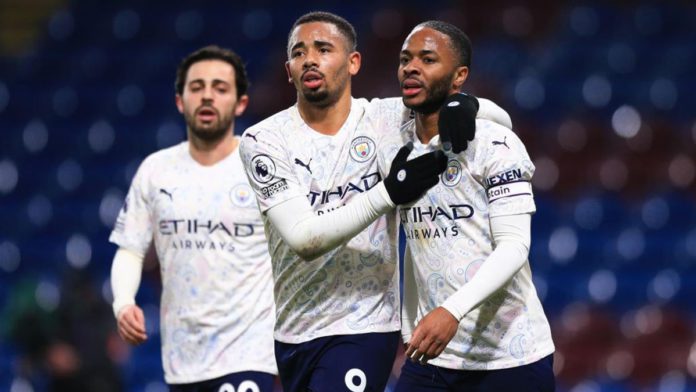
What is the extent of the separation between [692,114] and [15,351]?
6.06 meters

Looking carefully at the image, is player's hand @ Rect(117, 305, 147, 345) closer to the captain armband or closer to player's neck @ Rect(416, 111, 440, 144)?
player's neck @ Rect(416, 111, 440, 144)

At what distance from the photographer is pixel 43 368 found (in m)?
8.11

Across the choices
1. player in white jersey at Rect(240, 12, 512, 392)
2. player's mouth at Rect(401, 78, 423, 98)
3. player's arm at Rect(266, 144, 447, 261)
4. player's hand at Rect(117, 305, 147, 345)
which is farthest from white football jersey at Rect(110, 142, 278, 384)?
player's mouth at Rect(401, 78, 423, 98)

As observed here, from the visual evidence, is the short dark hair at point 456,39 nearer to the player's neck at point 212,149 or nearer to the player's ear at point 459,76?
the player's ear at point 459,76

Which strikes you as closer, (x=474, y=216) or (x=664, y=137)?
(x=474, y=216)

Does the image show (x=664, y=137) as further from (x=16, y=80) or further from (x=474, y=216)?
(x=474, y=216)

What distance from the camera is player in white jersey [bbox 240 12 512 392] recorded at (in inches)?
173

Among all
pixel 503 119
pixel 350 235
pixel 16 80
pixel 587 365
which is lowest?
pixel 587 365

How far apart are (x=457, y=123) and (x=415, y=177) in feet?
0.76

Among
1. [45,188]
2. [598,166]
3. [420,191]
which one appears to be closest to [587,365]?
[598,166]

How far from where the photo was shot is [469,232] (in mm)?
4199

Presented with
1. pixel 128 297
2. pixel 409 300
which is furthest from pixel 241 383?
pixel 409 300

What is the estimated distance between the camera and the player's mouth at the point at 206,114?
18.0 ft

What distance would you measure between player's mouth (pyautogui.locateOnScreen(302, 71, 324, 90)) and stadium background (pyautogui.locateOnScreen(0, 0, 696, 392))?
3838 mm
